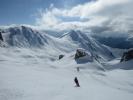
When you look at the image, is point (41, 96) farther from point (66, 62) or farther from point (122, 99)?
point (66, 62)

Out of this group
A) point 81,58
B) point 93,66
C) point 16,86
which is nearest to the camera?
point 16,86

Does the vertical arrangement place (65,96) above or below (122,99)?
above

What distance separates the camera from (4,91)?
79.5ft

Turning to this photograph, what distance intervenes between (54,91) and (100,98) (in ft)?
19.6

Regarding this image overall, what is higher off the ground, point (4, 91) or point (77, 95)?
point (4, 91)

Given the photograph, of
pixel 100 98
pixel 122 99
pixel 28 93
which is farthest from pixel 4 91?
pixel 122 99

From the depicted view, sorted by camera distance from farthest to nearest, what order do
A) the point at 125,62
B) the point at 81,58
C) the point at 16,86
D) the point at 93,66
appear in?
the point at 125,62 → the point at 81,58 → the point at 93,66 → the point at 16,86

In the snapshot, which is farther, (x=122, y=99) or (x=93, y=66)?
(x=93, y=66)

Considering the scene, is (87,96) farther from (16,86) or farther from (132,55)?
(132,55)

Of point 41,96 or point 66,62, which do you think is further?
point 66,62

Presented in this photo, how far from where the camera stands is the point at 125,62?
11038cm

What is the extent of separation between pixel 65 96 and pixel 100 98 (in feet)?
13.3

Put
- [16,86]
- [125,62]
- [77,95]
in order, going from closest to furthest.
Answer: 1. [77,95]
2. [16,86]
3. [125,62]

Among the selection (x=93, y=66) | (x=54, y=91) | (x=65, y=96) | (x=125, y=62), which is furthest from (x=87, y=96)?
(x=125, y=62)
